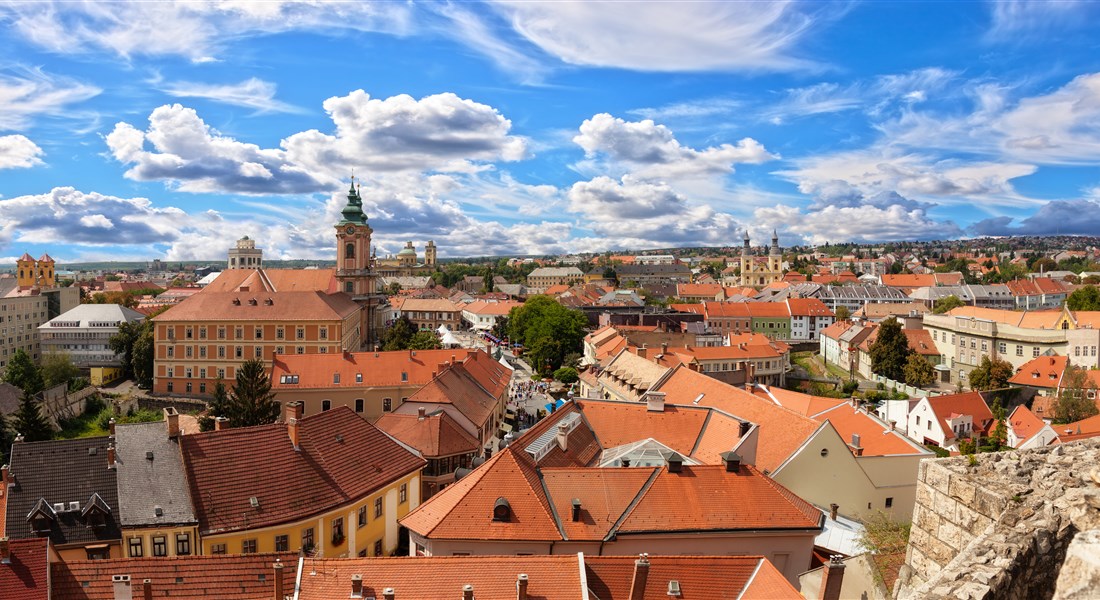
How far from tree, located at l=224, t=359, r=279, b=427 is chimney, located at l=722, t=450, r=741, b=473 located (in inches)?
1150

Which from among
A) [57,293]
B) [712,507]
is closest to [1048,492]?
[712,507]

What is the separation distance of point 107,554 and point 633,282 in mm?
157840

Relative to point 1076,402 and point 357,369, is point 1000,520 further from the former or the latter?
point 1076,402

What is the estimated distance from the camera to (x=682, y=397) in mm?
34438

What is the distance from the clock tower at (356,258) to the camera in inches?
2975

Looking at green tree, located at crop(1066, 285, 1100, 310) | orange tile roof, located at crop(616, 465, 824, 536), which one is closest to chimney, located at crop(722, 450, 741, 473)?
orange tile roof, located at crop(616, 465, 824, 536)

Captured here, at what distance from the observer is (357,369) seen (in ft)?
153

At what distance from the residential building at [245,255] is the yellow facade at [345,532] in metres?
168

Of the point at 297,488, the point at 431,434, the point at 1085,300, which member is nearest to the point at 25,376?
the point at 431,434

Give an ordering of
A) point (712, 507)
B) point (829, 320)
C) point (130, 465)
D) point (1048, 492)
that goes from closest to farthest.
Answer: point (1048, 492), point (712, 507), point (130, 465), point (829, 320)

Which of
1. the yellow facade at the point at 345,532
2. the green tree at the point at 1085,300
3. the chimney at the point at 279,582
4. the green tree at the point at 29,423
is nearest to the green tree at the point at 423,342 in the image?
the green tree at the point at 29,423

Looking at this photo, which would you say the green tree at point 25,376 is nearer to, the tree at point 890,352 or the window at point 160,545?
the window at point 160,545

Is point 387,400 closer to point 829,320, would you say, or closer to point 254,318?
point 254,318

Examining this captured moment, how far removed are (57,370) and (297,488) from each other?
6251 centimetres
